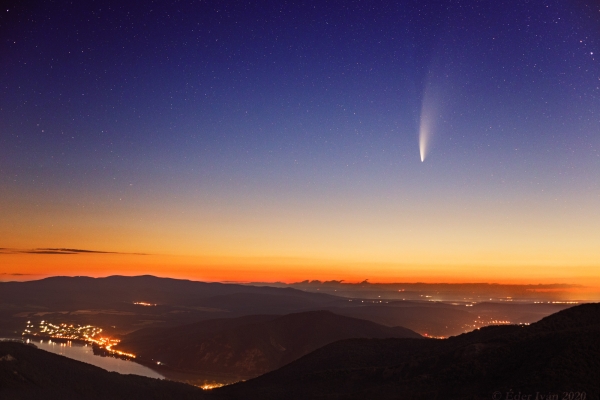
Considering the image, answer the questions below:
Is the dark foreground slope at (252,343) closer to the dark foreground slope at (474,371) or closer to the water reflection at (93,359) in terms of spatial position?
the water reflection at (93,359)

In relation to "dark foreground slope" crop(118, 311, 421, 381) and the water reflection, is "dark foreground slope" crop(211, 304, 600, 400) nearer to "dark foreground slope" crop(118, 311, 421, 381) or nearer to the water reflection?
"dark foreground slope" crop(118, 311, 421, 381)

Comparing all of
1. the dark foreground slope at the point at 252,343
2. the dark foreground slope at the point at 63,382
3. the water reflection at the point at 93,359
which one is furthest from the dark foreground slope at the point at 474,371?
the water reflection at the point at 93,359

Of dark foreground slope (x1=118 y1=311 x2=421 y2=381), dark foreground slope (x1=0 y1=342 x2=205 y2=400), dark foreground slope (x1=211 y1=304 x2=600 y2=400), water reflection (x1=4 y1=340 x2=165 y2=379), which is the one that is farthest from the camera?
dark foreground slope (x1=118 y1=311 x2=421 y2=381)

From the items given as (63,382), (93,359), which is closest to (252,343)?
(93,359)

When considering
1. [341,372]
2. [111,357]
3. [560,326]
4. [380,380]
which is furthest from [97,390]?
[111,357]

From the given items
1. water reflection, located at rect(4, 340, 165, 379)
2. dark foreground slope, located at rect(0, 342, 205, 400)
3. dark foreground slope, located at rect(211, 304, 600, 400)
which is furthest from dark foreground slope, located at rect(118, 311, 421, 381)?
dark foreground slope, located at rect(211, 304, 600, 400)

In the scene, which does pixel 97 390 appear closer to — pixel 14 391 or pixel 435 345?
pixel 14 391

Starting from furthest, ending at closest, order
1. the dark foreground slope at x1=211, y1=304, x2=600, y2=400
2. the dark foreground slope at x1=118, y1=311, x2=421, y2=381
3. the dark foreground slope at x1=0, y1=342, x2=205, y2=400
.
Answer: the dark foreground slope at x1=118, y1=311, x2=421, y2=381 → the dark foreground slope at x1=0, y1=342, x2=205, y2=400 → the dark foreground slope at x1=211, y1=304, x2=600, y2=400
